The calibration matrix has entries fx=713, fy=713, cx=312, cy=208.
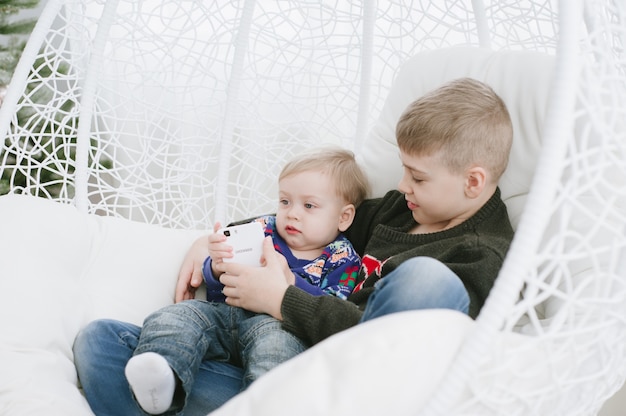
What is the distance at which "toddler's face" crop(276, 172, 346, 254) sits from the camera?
1456 mm

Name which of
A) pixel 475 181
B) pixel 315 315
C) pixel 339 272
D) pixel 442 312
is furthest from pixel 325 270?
pixel 442 312

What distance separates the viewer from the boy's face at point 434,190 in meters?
1.29

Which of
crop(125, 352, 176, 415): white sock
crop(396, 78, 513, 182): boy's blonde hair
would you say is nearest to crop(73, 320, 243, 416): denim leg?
crop(125, 352, 176, 415): white sock

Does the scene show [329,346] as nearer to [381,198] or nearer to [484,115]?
[484,115]

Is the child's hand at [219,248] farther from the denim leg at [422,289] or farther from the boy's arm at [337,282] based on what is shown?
the denim leg at [422,289]

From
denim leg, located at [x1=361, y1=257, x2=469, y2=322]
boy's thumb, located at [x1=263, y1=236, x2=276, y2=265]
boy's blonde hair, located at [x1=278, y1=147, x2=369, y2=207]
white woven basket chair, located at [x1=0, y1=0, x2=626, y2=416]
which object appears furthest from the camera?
boy's blonde hair, located at [x1=278, y1=147, x2=369, y2=207]

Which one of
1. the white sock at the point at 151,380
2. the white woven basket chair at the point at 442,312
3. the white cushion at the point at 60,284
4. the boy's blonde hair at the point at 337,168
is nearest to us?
the white woven basket chair at the point at 442,312

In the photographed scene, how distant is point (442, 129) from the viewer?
1265mm

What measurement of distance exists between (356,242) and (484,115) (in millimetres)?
410

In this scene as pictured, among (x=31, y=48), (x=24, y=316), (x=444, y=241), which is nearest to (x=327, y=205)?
(x=444, y=241)

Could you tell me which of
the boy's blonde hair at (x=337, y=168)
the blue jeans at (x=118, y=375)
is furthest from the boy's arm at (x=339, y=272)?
the blue jeans at (x=118, y=375)

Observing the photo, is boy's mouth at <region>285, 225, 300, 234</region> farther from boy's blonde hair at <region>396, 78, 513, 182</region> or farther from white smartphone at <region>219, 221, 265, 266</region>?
boy's blonde hair at <region>396, 78, 513, 182</region>

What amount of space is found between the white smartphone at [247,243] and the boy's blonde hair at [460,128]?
333mm

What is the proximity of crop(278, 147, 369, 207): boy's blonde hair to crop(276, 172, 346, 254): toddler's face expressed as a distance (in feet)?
0.05
